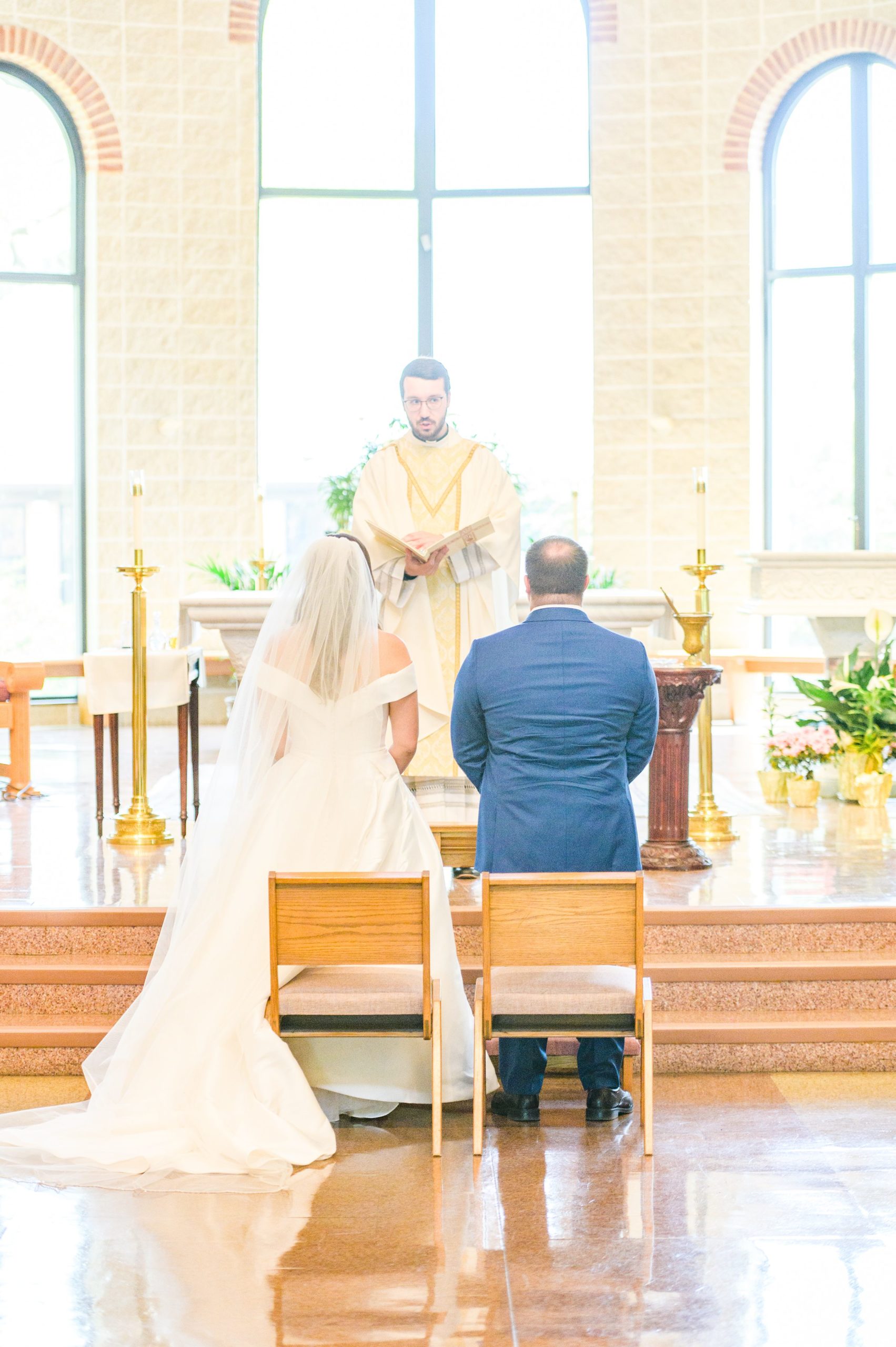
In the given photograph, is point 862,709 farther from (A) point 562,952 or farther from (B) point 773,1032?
(A) point 562,952

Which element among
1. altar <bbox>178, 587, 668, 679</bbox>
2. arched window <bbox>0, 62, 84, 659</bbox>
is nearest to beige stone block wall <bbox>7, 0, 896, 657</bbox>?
arched window <bbox>0, 62, 84, 659</bbox>

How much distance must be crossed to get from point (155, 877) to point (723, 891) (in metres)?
2.14

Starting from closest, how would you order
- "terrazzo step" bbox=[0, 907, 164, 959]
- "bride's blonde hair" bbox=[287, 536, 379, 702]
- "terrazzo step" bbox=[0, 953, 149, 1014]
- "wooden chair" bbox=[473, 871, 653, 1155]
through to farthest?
1. "wooden chair" bbox=[473, 871, 653, 1155]
2. "bride's blonde hair" bbox=[287, 536, 379, 702]
3. "terrazzo step" bbox=[0, 953, 149, 1014]
4. "terrazzo step" bbox=[0, 907, 164, 959]

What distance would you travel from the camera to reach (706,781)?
6980mm

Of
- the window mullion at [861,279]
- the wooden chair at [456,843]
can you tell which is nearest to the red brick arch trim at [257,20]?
the window mullion at [861,279]

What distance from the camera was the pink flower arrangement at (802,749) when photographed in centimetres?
782

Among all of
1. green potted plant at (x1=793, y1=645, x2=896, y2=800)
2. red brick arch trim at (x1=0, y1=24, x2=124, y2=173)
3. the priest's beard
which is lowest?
green potted plant at (x1=793, y1=645, x2=896, y2=800)

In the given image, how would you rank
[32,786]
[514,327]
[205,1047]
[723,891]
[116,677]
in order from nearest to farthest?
[205,1047] → [723,891] → [116,677] → [32,786] → [514,327]

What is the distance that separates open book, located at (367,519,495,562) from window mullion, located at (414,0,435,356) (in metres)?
7.04

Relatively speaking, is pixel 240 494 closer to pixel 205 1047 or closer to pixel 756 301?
pixel 756 301

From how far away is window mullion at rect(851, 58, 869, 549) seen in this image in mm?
11930

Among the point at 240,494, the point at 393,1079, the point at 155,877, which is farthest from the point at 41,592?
the point at 393,1079

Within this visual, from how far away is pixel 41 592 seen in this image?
1214 centimetres

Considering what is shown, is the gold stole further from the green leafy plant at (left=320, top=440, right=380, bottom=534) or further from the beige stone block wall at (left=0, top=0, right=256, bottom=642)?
the beige stone block wall at (left=0, top=0, right=256, bottom=642)
